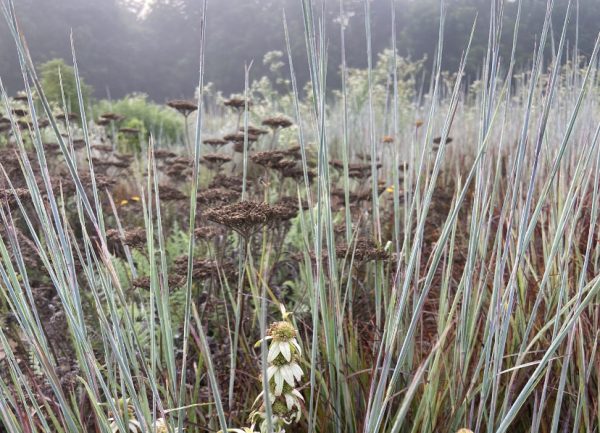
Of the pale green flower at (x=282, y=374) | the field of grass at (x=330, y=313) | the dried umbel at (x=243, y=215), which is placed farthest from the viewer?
the dried umbel at (x=243, y=215)

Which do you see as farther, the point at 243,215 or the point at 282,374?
the point at 243,215

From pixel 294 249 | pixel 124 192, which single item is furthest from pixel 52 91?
pixel 294 249

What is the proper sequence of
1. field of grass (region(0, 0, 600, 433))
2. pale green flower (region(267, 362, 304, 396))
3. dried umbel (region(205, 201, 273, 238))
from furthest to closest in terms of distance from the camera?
1. dried umbel (region(205, 201, 273, 238))
2. pale green flower (region(267, 362, 304, 396))
3. field of grass (region(0, 0, 600, 433))

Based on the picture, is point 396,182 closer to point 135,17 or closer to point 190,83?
point 190,83

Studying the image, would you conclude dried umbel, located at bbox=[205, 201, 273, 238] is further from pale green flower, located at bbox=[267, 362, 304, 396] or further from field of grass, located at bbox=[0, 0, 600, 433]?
pale green flower, located at bbox=[267, 362, 304, 396]

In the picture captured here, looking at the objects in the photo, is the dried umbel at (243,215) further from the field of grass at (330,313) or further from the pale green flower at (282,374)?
the pale green flower at (282,374)

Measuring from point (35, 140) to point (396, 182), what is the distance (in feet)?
2.97

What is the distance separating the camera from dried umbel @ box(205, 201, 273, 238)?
1.12 metres

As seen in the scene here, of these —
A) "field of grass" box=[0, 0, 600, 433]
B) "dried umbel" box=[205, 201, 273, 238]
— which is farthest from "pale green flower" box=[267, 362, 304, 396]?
"dried umbel" box=[205, 201, 273, 238]

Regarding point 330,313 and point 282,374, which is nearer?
point 282,374

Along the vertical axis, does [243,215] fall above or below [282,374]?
above

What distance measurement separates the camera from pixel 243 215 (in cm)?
112

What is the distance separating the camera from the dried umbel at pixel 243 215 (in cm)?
112

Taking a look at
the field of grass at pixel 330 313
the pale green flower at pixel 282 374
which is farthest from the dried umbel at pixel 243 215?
the pale green flower at pixel 282 374
